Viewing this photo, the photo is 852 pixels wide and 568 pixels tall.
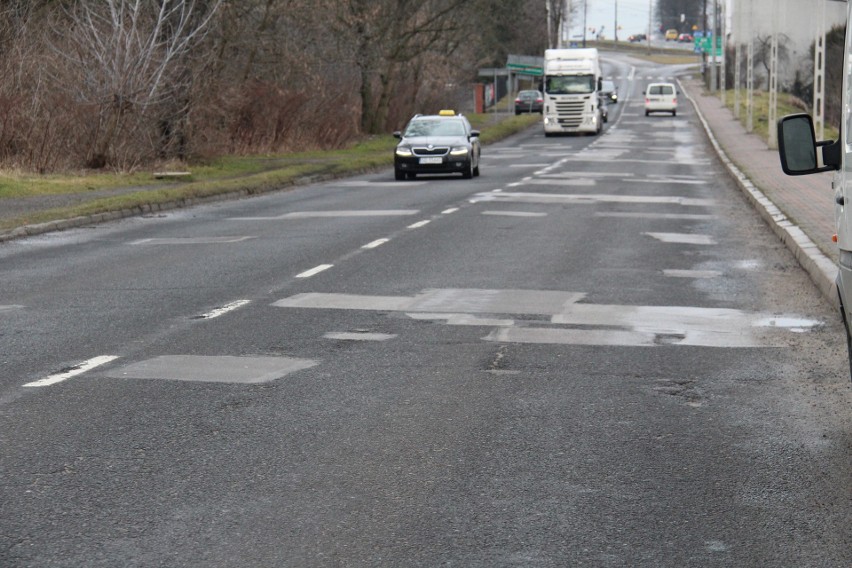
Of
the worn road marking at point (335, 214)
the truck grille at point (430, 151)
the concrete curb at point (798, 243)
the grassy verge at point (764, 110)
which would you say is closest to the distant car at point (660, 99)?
the grassy verge at point (764, 110)

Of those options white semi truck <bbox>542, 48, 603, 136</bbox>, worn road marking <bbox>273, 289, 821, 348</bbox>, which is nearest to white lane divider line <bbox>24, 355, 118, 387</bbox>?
worn road marking <bbox>273, 289, 821, 348</bbox>

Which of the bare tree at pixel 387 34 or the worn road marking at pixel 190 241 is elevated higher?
the bare tree at pixel 387 34

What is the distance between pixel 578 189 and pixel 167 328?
1949 centimetres

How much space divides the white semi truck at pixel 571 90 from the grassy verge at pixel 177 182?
73.1ft

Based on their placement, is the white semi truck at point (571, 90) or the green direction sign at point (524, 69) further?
A: the green direction sign at point (524, 69)

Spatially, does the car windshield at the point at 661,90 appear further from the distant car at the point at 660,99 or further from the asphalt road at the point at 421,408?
the asphalt road at the point at 421,408

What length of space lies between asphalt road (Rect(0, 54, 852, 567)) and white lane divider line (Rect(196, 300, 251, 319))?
58 mm

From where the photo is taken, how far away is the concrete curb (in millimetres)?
12734

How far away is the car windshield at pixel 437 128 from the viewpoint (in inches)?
1334

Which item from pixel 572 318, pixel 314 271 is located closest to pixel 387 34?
pixel 314 271

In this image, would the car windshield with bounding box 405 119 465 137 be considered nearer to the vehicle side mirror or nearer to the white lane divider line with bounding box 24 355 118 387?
the white lane divider line with bounding box 24 355 118 387

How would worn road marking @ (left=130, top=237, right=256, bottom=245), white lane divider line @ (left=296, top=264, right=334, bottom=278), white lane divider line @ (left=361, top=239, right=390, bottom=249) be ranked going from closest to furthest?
1. white lane divider line @ (left=296, top=264, right=334, bottom=278)
2. white lane divider line @ (left=361, top=239, right=390, bottom=249)
3. worn road marking @ (left=130, top=237, right=256, bottom=245)

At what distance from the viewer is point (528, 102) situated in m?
98.2

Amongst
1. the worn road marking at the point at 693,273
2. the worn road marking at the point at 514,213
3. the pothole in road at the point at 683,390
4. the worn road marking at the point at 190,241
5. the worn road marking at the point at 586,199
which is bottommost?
the worn road marking at the point at 586,199
